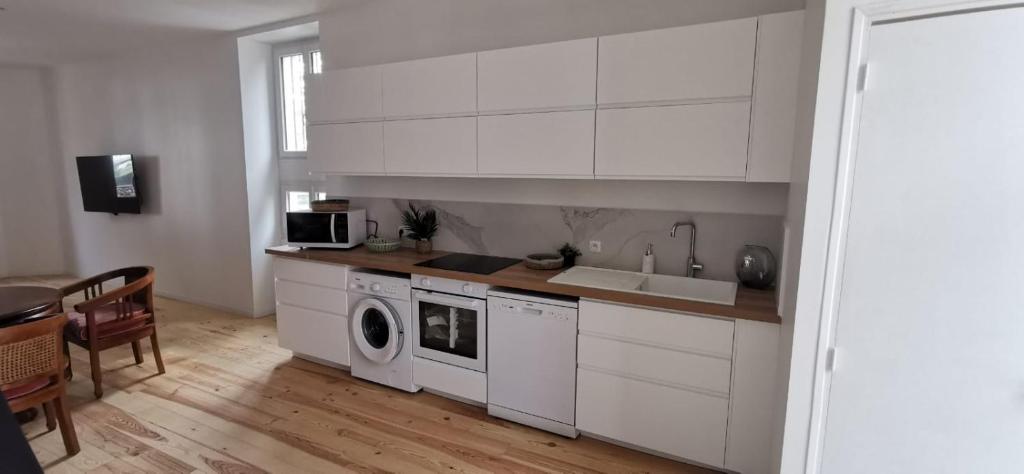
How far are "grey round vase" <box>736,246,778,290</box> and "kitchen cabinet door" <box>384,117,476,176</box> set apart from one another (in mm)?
1592

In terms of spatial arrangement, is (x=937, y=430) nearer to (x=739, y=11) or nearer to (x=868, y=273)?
(x=868, y=273)

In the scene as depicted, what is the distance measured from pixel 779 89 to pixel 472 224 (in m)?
2.07

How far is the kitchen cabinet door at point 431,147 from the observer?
3029mm

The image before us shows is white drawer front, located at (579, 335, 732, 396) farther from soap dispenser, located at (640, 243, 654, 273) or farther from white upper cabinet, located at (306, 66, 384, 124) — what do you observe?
white upper cabinet, located at (306, 66, 384, 124)

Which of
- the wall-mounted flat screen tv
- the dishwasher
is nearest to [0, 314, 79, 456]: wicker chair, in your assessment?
the dishwasher

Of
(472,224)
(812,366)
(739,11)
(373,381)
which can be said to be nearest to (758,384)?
(812,366)

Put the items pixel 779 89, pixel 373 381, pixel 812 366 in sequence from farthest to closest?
1. pixel 373 381
2. pixel 779 89
3. pixel 812 366

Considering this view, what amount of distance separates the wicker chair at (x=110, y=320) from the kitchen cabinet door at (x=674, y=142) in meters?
3.11

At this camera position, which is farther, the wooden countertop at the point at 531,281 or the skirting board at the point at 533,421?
the skirting board at the point at 533,421

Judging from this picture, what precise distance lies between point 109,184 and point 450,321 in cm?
492

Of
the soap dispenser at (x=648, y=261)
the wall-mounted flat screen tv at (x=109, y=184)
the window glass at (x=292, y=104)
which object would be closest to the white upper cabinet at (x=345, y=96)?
the window glass at (x=292, y=104)

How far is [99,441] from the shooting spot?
2727 mm

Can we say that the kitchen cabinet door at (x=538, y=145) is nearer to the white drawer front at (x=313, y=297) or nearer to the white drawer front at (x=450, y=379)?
the white drawer front at (x=450, y=379)

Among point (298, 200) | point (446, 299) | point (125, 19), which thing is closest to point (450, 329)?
point (446, 299)
